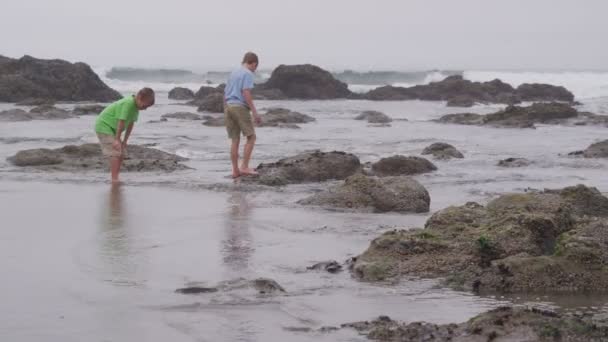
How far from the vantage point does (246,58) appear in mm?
12172

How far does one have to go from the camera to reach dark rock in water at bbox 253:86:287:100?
46.5m

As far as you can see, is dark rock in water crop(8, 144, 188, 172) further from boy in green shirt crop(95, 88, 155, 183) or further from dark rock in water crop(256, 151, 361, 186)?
dark rock in water crop(256, 151, 361, 186)

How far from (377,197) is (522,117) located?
62.3 feet

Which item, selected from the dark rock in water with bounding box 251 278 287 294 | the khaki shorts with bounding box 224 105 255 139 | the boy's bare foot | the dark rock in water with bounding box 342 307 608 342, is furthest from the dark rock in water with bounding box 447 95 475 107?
the dark rock in water with bounding box 342 307 608 342

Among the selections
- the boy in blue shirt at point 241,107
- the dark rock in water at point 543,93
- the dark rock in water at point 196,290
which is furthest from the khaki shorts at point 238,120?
the dark rock in water at point 543,93

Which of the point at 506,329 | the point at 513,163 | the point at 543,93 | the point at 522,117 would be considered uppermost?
the point at 543,93

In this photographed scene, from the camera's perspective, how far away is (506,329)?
4.45 m

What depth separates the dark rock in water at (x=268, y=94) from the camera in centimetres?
4650

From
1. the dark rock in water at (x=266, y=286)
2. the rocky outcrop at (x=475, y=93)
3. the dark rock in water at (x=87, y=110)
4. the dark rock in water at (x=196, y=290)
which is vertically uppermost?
the rocky outcrop at (x=475, y=93)

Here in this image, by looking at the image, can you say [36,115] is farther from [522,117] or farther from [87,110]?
[522,117]

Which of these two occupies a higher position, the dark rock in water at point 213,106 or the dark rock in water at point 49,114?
the dark rock in water at point 213,106

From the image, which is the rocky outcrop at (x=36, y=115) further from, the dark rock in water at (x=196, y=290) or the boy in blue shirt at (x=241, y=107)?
the dark rock in water at (x=196, y=290)

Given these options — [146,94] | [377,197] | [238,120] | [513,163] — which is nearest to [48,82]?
[513,163]

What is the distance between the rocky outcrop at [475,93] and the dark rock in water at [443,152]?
28642mm
